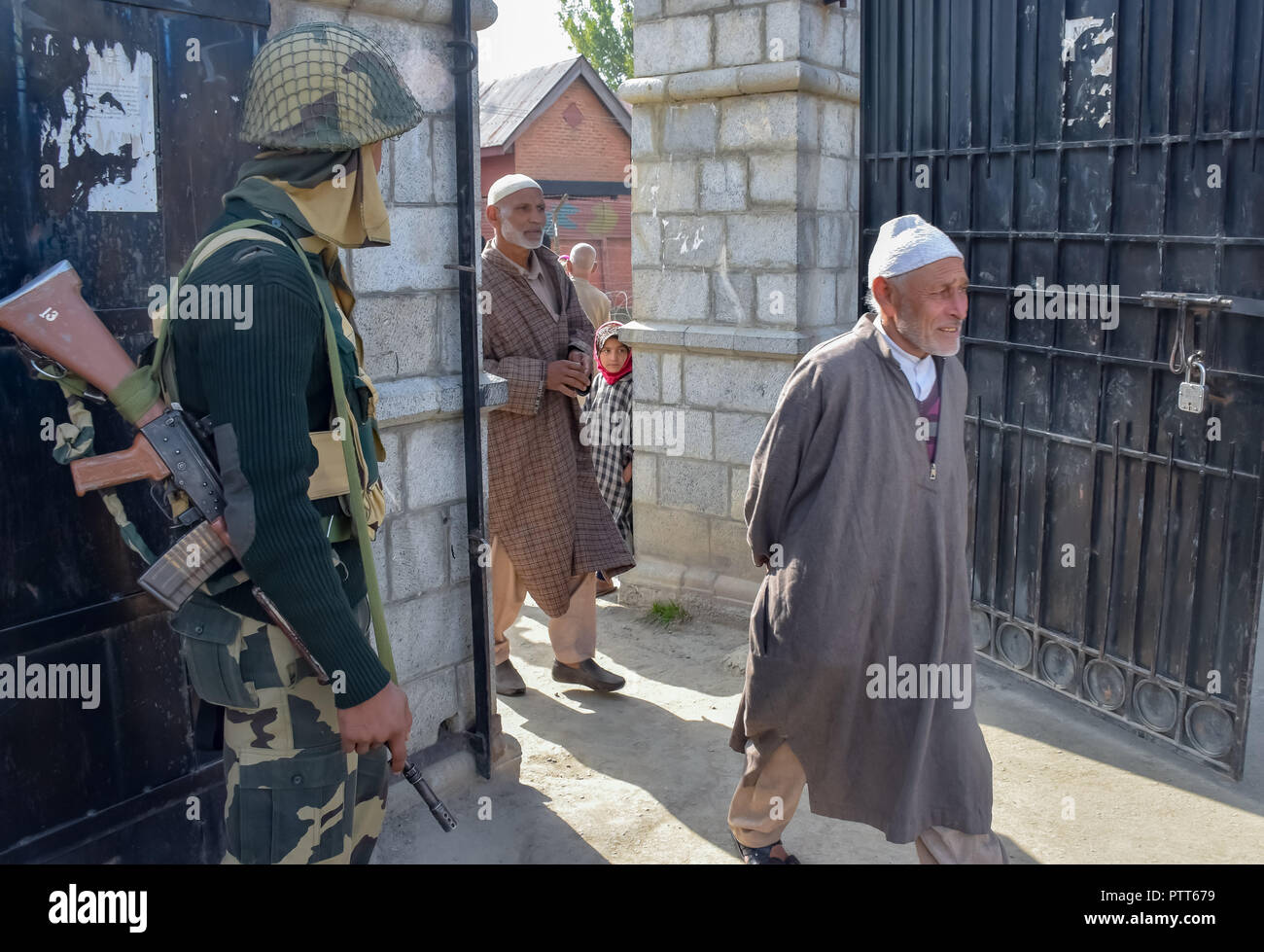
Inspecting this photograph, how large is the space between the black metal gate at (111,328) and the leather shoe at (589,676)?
84.7 inches

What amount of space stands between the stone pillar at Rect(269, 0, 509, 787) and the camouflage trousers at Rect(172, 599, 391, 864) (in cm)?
130

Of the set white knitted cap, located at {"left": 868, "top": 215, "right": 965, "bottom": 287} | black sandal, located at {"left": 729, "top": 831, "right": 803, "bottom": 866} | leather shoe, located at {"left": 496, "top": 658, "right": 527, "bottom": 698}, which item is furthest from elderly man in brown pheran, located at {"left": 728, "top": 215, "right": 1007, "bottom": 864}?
leather shoe, located at {"left": 496, "top": 658, "right": 527, "bottom": 698}

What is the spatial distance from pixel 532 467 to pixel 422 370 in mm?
1217

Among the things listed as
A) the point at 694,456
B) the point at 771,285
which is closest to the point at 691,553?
the point at 694,456

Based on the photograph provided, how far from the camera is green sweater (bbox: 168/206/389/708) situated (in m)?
2.01

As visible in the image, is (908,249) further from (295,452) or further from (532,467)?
(532,467)

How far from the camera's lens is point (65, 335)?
7.26ft

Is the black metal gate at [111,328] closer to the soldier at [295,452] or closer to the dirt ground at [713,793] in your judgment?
the soldier at [295,452]

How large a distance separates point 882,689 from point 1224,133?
229cm

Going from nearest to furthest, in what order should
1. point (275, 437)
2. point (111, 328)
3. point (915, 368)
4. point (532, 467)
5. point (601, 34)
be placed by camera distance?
point (275, 437), point (111, 328), point (915, 368), point (532, 467), point (601, 34)

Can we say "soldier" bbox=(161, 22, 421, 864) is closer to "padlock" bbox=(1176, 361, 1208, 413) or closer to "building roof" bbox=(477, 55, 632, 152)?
"padlock" bbox=(1176, 361, 1208, 413)

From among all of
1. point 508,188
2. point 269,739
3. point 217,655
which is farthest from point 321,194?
point 508,188

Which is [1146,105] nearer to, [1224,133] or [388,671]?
[1224,133]

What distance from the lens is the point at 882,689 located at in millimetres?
2996
